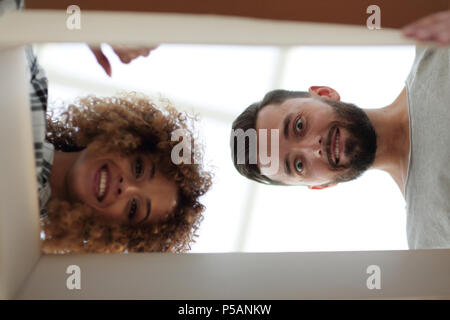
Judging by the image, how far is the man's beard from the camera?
46.6 inches

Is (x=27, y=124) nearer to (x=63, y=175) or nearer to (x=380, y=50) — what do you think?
(x=63, y=175)

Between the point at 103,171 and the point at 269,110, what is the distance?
1.70ft

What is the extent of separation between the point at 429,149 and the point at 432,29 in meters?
0.51

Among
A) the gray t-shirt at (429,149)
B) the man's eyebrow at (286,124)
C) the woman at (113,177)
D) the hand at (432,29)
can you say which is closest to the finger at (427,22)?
the hand at (432,29)

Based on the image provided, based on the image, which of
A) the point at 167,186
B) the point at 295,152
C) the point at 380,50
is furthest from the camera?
the point at 380,50

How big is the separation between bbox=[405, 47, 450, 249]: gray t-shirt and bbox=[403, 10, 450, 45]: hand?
410mm

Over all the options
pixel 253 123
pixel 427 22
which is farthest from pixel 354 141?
pixel 427 22

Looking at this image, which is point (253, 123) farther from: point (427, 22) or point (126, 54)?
point (427, 22)

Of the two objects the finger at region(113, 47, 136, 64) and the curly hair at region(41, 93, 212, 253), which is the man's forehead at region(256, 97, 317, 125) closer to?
the curly hair at region(41, 93, 212, 253)

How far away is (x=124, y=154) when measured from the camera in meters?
1.02

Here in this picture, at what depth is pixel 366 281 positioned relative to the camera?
81cm

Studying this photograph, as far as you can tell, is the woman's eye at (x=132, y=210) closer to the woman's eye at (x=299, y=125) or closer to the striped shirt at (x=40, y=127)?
the striped shirt at (x=40, y=127)

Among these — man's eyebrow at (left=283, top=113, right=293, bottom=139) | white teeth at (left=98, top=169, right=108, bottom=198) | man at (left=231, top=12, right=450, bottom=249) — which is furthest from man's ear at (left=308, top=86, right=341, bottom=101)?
white teeth at (left=98, top=169, right=108, bottom=198)

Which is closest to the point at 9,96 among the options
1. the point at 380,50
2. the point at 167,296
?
the point at 167,296
